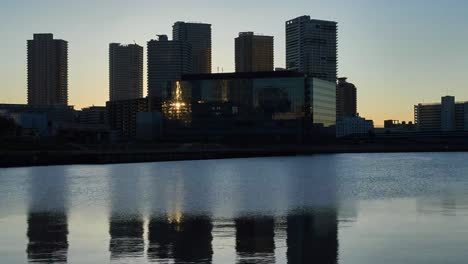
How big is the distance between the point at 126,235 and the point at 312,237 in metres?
8.78

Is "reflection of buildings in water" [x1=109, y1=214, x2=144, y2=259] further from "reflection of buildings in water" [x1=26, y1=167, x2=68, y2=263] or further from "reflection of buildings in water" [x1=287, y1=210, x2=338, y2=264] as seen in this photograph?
"reflection of buildings in water" [x1=287, y1=210, x2=338, y2=264]

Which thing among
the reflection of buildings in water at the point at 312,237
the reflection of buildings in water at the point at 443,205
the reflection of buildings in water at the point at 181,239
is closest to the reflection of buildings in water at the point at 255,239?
the reflection of buildings in water at the point at 312,237

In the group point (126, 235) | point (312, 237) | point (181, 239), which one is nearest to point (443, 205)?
point (312, 237)

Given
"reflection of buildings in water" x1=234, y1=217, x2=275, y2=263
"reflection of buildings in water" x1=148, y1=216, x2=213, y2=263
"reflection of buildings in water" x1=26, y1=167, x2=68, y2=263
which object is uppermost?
"reflection of buildings in water" x1=234, y1=217, x2=275, y2=263

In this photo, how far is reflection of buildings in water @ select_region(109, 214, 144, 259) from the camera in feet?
84.8

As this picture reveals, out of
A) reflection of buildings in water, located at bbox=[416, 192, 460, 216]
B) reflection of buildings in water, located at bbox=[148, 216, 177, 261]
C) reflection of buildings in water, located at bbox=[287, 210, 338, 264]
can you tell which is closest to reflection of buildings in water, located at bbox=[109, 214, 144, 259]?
reflection of buildings in water, located at bbox=[148, 216, 177, 261]

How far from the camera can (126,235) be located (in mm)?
30625

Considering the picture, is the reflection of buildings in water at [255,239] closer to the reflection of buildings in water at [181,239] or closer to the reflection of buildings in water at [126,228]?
the reflection of buildings in water at [181,239]

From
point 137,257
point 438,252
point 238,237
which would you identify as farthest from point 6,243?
point 438,252

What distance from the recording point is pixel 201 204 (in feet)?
159

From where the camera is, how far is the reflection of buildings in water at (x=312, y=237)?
79.9 ft

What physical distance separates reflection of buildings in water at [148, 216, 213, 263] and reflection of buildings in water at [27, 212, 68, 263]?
12.2 feet

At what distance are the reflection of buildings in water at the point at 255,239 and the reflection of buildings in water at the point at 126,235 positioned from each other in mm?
4227

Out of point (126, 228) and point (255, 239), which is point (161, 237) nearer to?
point (126, 228)
